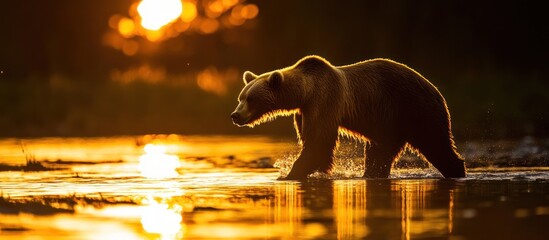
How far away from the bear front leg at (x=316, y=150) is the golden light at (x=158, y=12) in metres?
37.1

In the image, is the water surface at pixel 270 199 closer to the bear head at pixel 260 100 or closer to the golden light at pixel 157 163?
the golden light at pixel 157 163

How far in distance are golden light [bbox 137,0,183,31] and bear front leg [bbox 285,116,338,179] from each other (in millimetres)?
37115

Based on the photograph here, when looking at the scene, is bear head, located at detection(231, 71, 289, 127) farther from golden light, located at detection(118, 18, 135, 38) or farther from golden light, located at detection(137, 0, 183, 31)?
golden light, located at detection(118, 18, 135, 38)

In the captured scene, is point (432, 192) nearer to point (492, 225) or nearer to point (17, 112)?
point (492, 225)

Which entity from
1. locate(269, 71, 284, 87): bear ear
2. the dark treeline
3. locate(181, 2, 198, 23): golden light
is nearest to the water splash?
locate(269, 71, 284, 87): bear ear

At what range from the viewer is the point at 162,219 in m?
8.47

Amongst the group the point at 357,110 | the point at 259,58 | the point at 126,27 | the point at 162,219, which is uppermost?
the point at 126,27

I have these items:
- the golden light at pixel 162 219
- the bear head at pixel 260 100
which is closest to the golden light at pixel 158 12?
the bear head at pixel 260 100

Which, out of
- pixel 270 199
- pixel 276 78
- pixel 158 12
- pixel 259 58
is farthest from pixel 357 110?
pixel 158 12

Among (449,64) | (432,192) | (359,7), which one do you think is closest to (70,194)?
(432,192)

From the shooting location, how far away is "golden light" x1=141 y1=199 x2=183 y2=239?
25.1ft

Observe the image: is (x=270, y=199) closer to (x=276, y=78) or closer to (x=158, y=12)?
(x=276, y=78)

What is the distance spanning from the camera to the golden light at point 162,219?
764 centimetres

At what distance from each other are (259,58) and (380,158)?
3101 cm
